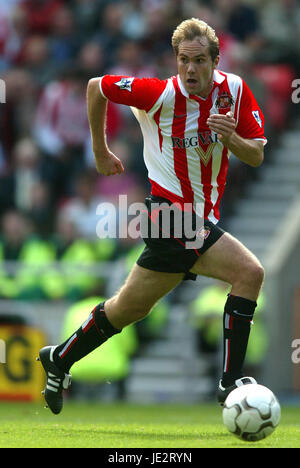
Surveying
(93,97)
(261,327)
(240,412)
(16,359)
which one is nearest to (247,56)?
(261,327)

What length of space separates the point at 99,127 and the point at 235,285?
4.59 feet

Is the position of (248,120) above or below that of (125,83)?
below

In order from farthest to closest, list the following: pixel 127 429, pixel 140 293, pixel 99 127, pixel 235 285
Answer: pixel 127 429 < pixel 99 127 < pixel 140 293 < pixel 235 285

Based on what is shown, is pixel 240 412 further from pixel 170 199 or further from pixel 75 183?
pixel 75 183

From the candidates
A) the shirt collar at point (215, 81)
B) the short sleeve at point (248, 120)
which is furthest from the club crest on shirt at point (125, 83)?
the short sleeve at point (248, 120)

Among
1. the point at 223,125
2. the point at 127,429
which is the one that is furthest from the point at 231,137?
the point at 127,429

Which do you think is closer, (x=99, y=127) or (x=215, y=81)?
(x=215, y=81)

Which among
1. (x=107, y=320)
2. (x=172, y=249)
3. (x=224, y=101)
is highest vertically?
(x=224, y=101)

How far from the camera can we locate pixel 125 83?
689 centimetres

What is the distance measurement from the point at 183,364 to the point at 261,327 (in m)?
1.02

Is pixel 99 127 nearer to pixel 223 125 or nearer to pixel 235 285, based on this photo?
pixel 223 125

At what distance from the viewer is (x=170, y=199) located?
702 cm

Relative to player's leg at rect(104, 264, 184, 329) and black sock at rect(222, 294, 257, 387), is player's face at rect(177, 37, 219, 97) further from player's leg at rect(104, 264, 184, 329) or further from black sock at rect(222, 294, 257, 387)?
black sock at rect(222, 294, 257, 387)

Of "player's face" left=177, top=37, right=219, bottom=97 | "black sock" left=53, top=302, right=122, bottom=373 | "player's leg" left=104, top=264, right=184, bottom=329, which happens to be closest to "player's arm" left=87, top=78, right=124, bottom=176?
"player's face" left=177, top=37, right=219, bottom=97
